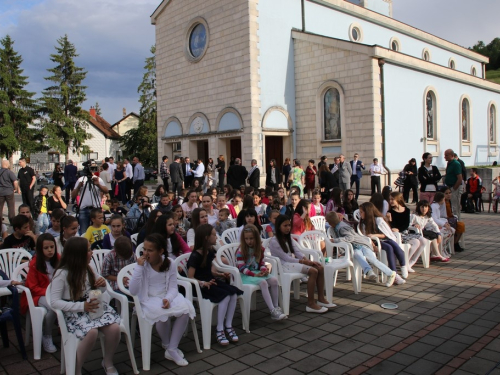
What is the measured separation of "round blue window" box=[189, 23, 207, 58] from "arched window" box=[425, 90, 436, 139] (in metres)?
12.1

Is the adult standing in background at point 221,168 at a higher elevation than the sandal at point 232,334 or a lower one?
higher

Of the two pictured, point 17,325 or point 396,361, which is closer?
point 396,361

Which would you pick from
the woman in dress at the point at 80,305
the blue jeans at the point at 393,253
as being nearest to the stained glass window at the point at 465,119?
the blue jeans at the point at 393,253

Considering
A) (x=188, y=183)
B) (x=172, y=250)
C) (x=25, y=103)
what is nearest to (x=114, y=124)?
(x=25, y=103)

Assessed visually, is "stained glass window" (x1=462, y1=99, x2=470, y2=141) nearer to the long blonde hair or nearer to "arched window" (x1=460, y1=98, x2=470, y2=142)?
"arched window" (x1=460, y1=98, x2=470, y2=142)

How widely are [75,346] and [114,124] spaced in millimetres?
66666

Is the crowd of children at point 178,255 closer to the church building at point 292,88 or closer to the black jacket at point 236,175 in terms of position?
the black jacket at point 236,175

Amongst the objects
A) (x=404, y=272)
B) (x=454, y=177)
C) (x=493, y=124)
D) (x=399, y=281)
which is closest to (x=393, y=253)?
(x=404, y=272)

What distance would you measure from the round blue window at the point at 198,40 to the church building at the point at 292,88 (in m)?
0.05

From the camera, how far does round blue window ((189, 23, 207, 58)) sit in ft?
76.6

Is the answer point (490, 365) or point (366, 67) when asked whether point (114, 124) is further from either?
point (490, 365)

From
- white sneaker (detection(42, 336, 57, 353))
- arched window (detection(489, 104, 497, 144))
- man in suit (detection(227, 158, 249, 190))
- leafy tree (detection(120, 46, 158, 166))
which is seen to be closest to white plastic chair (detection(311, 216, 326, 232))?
white sneaker (detection(42, 336, 57, 353))

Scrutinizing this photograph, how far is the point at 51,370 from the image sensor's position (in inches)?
171

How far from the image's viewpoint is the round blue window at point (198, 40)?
76.6 feet
